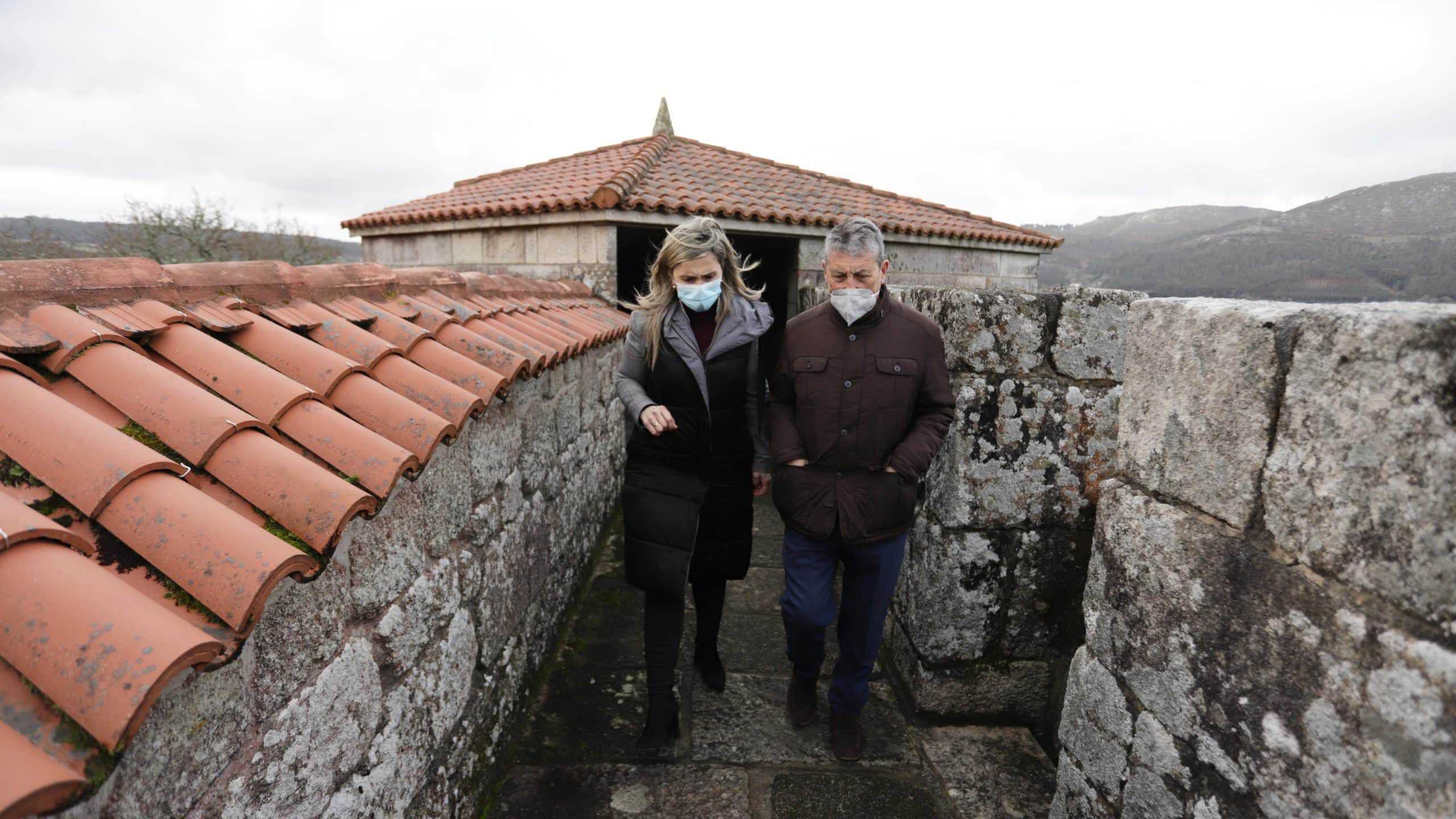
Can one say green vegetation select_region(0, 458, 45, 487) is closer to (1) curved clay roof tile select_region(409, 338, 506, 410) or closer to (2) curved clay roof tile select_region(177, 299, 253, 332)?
(2) curved clay roof tile select_region(177, 299, 253, 332)

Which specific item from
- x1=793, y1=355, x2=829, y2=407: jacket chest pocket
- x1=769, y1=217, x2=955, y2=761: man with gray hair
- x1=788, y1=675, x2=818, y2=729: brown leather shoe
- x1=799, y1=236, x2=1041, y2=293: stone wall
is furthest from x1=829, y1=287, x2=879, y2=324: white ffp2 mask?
x1=799, y1=236, x2=1041, y2=293: stone wall

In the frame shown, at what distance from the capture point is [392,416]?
61.7 inches

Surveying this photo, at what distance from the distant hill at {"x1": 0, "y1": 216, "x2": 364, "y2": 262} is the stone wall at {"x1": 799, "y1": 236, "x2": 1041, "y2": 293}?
646 cm

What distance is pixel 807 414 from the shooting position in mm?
2105

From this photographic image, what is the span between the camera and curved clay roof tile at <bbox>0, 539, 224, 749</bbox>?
741mm

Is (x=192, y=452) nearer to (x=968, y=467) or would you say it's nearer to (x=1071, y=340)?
(x=968, y=467)

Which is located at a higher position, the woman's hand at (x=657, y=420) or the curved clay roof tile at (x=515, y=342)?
the curved clay roof tile at (x=515, y=342)

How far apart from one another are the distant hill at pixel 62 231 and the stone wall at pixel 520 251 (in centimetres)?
147

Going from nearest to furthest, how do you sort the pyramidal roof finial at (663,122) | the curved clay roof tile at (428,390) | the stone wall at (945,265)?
the curved clay roof tile at (428,390), the stone wall at (945,265), the pyramidal roof finial at (663,122)

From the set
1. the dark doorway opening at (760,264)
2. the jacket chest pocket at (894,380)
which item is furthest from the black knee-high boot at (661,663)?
the dark doorway opening at (760,264)

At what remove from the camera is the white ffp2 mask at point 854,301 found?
2.01m

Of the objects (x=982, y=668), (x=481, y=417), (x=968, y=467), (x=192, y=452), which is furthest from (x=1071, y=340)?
(x=192, y=452)

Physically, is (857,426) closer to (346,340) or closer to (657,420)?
(657,420)

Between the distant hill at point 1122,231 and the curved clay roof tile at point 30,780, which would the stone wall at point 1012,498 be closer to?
the curved clay roof tile at point 30,780
